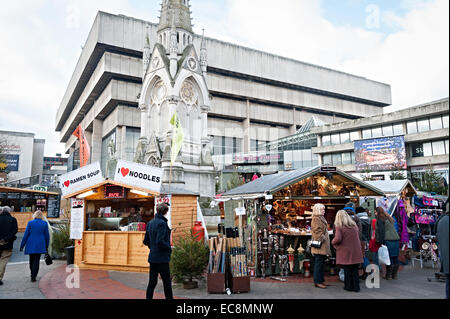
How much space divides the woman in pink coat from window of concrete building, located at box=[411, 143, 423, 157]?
1464 inches

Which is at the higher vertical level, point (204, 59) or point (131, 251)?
point (204, 59)

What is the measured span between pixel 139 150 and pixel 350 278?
15229mm

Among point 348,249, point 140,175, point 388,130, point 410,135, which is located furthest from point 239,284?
point 388,130

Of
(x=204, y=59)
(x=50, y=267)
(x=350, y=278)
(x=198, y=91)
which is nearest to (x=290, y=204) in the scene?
(x=350, y=278)

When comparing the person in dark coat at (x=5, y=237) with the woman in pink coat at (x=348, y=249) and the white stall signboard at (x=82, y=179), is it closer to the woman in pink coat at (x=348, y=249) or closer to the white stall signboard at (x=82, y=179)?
the white stall signboard at (x=82, y=179)

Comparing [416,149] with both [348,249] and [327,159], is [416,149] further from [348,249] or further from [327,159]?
[348,249]

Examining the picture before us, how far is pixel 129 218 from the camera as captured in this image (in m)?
12.6

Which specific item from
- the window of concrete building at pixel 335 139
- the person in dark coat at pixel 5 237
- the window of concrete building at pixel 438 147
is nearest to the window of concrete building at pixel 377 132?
the window of concrete building at pixel 335 139

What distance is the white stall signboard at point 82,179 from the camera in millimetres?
10375

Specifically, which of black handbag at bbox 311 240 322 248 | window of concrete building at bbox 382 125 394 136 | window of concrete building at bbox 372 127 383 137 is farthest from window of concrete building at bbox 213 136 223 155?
black handbag at bbox 311 240 322 248

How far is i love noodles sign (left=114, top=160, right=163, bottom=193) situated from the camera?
31.0ft

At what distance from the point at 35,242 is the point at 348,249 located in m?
7.27

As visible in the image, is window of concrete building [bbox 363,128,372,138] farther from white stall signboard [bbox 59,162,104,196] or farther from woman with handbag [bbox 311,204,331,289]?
white stall signboard [bbox 59,162,104,196]
